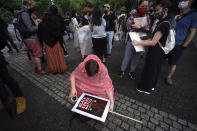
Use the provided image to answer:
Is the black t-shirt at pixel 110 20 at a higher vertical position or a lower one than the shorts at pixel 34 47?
higher

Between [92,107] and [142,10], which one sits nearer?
[92,107]

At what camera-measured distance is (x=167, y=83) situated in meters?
3.42

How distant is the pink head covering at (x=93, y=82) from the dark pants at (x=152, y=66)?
1.32m

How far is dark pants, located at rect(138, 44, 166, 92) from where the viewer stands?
2482 mm

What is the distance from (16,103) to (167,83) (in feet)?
14.2

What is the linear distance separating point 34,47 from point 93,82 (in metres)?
2.68

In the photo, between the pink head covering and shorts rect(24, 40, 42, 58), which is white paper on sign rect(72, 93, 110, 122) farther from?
shorts rect(24, 40, 42, 58)

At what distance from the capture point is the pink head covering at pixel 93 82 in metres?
1.84

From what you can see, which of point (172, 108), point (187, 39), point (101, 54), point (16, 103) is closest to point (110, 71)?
point (101, 54)

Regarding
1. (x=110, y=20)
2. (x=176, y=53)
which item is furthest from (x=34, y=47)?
(x=176, y=53)

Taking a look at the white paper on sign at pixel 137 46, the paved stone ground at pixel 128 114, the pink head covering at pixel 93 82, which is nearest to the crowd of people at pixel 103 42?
the pink head covering at pixel 93 82

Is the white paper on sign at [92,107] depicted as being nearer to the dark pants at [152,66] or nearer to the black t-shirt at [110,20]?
the dark pants at [152,66]

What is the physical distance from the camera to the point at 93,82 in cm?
192

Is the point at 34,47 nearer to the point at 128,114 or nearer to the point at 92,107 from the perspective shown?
the point at 92,107
